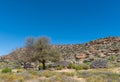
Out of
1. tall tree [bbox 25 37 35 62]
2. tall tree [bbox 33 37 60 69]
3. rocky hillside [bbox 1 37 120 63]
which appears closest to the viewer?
tall tree [bbox 33 37 60 69]

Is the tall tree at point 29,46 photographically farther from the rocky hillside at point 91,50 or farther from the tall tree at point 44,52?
the rocky hillside at point 91,50

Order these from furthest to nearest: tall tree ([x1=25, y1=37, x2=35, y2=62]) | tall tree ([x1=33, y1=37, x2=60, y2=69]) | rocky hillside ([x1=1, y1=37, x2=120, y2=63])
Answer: rocky hillside ([x1=1, y1=37, x2=120, y2=63]), tall tree ([x1=25, y1=37, x2=35, y2=62]), tall tree ([x1=33, y1=37, x2=60, y2=69])

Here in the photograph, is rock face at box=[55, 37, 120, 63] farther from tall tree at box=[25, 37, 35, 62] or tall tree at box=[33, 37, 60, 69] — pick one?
tall tree at box=[33, 37, 60, 69]

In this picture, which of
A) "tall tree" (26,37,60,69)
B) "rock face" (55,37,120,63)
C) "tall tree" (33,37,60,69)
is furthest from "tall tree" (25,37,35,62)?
"rock face" (55,37,120,63)

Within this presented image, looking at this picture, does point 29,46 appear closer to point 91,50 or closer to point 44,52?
point 44,52

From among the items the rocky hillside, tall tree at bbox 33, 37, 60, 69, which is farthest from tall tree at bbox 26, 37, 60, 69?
the rocky hillside

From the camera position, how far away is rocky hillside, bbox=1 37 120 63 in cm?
7900

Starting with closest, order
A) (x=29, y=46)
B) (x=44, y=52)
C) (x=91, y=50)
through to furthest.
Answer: (x=44, y=52)
(x=29, y=46)
(x=91, y=50)

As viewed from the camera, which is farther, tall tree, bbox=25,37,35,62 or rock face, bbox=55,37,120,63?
rock face, bbox=55,37,120,63

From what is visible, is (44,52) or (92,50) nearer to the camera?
(44,52)

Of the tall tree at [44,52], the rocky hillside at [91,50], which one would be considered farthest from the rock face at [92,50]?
the tall tree at [44,52]

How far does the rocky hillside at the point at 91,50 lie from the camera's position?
7900 cm

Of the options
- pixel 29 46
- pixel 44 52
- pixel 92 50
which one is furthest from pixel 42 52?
pixel 92 50

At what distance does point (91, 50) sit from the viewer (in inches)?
3551
